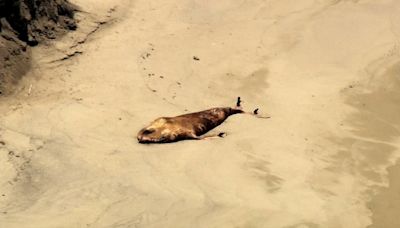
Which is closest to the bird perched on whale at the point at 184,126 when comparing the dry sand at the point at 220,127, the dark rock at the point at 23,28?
the dry sand at the point at 220,127

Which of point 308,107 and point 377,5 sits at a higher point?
point 377,5

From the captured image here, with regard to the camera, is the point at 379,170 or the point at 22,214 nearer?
the point at 22,214

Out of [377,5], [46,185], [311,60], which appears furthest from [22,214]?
[377,5]

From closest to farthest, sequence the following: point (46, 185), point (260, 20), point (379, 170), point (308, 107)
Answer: point (46, 185), point (379, 170), point (308, 107), point (260, 20)

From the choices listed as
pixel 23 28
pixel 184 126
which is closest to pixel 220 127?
pixel 184 126

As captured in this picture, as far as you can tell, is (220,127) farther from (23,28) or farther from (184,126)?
(23,28)

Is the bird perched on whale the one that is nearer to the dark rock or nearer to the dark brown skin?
the dark brown skin

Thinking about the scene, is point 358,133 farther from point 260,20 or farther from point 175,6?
point 175,6
